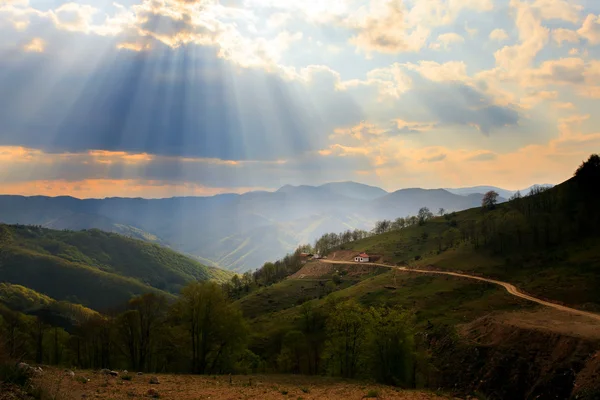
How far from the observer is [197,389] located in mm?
26328

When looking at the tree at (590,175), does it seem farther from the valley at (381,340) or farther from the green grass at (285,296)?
the green grass at (285,296)

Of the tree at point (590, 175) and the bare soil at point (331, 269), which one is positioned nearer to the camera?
the tree at point (590, 175)

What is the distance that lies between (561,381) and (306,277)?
137956mm

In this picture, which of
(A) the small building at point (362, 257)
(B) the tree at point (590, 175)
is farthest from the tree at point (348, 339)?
(B) the tree at point (590, 175)

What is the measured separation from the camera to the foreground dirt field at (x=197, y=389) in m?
21.9

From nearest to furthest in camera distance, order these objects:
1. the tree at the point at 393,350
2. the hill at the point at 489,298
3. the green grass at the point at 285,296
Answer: the tree at the point at 393,350 < the hill at the point at 489,298 < the green grass at the point at 285,296

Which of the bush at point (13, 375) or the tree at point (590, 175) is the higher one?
the tree at point (590, 175)

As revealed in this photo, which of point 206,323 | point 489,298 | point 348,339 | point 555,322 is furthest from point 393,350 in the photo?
point 489,298

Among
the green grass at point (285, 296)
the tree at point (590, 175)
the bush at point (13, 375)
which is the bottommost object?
the green grass at point (285, 296)

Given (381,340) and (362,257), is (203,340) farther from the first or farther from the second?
(362,257)

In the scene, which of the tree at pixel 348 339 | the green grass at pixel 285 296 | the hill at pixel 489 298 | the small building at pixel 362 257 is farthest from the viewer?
the small building at pixel 362 257

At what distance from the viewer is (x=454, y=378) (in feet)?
177

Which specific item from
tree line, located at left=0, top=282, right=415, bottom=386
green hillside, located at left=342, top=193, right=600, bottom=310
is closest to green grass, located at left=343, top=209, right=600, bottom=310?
green hillside, located at left=342, top=193, right=600, bottom=310

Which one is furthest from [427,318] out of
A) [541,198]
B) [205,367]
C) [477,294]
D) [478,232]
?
[541,198]
